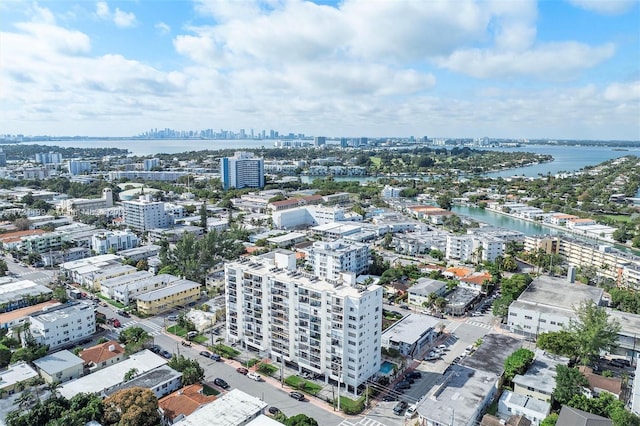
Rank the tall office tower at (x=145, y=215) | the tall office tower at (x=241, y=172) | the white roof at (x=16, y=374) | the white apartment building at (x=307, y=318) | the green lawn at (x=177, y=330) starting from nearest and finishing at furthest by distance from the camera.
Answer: the white roof at (x=16, y=374), the white apartment building at (x=307, y=318), the green lawn at (x=177, y=330), the tall office tower at (x=145, y=215), the tall office tower at (x=241, y=172)

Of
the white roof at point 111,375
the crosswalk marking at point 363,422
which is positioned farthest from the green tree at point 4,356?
the crosswalk marking at point 363,422

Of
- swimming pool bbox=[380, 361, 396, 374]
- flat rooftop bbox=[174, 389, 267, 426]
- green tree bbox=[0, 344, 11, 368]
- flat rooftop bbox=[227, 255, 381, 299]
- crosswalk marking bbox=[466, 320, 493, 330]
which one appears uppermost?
flat rooftop bbox=[227, 255, 381, 299]

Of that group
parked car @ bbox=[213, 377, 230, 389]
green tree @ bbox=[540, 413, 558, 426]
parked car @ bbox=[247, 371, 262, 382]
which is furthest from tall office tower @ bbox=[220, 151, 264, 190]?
green tree @ bbox=[540, 413, 558, 426]

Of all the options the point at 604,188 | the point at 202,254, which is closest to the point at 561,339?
the point at 202,254

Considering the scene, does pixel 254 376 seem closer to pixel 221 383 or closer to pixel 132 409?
pixel 221 383

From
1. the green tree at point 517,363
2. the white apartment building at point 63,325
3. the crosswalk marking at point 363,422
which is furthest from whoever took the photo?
the white apartment building at point 63,325

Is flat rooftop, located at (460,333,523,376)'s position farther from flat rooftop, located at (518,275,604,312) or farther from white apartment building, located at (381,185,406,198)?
white apartment building, located at (381,185,406,198)

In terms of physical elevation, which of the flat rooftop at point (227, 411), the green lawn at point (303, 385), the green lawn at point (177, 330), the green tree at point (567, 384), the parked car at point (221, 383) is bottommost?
the green lawn at point (177, 330)

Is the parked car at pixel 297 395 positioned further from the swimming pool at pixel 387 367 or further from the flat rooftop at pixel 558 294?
the flat rooftop at pixel 558 294
